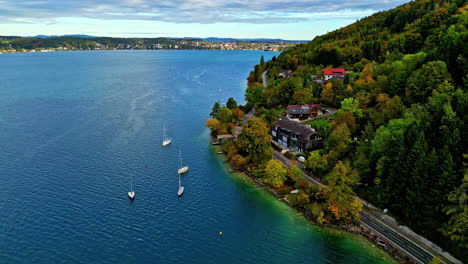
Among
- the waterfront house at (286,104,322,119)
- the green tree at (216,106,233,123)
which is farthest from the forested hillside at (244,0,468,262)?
the green tree at (216,106,233,123)

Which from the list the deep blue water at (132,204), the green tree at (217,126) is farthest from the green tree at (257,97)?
the green tree at (217,126)

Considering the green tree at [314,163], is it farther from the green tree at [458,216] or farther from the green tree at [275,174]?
the green tree at [458,216]

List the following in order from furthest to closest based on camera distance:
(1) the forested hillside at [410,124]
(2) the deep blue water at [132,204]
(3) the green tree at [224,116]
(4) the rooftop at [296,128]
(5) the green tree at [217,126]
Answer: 1. (3) the green tree at [224,116]
2. (5) the green tree at [217,126]
3. (4) the rooftop at [296,128]
4. (2) the deep blue water at [132,204]
5. (1) the forested hillside at [410,124]

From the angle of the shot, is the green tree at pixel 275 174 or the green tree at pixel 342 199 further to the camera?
the green tree at pixel 275 174

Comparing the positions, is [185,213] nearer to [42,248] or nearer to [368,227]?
[42,248]

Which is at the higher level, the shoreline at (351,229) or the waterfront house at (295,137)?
the waterfront house at (295,137)

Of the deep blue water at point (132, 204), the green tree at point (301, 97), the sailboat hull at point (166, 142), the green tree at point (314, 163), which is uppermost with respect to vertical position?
the green tree at point (301, 97)

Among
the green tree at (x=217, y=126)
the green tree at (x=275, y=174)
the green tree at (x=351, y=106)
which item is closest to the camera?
the green tree at (x=275, y=174)
